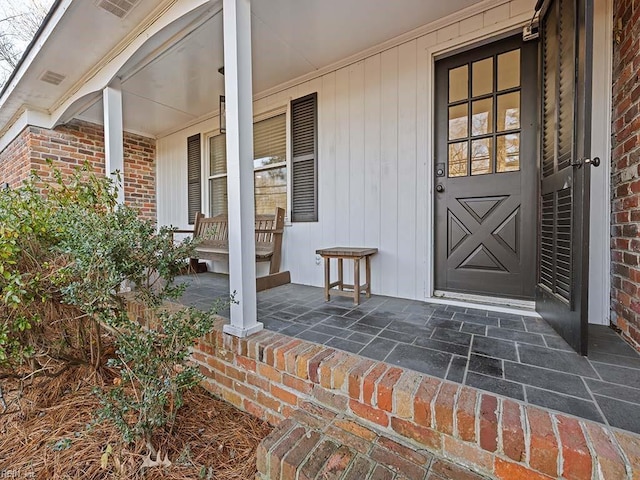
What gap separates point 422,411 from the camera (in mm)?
1051

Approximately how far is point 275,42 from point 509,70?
190 cm

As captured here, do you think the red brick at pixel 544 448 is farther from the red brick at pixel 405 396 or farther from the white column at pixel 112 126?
the white column at pixel 112 126

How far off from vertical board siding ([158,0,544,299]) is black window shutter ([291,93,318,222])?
0.07 meters

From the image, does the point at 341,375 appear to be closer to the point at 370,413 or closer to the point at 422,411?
the point at 370,413

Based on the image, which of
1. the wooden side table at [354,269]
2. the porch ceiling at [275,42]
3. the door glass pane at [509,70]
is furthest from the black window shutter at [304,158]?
the door glass pane at [509,70]

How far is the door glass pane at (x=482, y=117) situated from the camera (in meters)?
2.25

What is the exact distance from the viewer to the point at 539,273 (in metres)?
1.97

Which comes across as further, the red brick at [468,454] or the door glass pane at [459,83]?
the door glass pane at [459,83]

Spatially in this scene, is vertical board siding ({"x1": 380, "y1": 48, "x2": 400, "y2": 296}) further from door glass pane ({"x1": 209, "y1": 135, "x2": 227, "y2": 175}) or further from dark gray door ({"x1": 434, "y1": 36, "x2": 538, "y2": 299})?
door glass pane ({"x1": 209, "y1": 135, "x2": 227, "y2": 175})

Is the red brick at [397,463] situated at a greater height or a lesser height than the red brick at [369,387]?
lesser

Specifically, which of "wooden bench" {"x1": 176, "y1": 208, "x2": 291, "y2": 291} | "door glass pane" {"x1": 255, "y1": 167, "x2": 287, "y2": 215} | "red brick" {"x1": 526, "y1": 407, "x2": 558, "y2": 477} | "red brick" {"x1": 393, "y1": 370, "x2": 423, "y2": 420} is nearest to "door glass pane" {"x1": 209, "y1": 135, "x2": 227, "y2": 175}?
"door glass pane" {"x1": 255, "y1": 167, "x2": 287, "y2": 215}

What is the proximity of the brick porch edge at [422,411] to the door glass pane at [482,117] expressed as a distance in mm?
1978

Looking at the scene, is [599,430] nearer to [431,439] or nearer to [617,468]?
[617,468]

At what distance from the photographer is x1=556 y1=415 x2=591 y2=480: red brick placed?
0.82m
